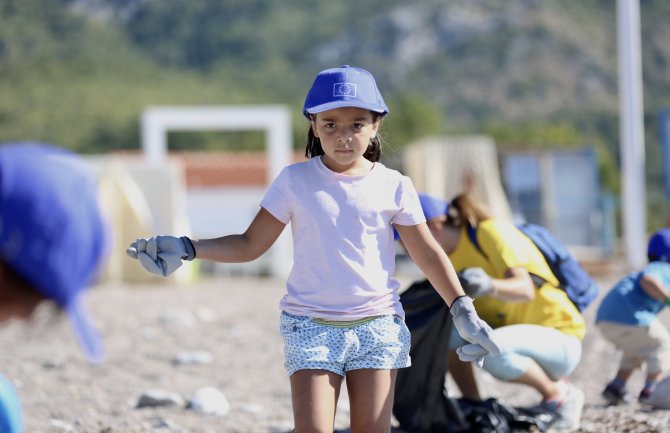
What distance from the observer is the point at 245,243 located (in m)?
3.54

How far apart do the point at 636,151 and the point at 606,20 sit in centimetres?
5787

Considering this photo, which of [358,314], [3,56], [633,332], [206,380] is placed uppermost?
[3,56]

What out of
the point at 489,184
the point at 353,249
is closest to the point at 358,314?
the point at 353,249

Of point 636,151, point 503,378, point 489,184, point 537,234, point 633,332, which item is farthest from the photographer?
point 489,184

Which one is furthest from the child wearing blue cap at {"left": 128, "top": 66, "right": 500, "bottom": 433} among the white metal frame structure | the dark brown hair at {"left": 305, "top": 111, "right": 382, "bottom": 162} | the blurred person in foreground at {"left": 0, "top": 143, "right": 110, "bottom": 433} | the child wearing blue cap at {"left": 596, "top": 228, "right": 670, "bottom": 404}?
the white metal frame structure

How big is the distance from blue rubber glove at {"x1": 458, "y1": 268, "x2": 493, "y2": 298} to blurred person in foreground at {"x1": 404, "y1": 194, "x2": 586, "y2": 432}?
18 centimetres

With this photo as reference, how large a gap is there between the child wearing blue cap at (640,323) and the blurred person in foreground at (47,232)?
3.76 m

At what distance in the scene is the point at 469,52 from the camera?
237ft

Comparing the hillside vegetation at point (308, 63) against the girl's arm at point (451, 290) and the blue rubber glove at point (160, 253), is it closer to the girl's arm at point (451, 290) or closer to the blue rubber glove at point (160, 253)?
the girl's arm at point (451, 290)

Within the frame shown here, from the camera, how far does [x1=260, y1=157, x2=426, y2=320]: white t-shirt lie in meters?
3.48

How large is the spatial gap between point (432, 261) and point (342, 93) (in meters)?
0.60

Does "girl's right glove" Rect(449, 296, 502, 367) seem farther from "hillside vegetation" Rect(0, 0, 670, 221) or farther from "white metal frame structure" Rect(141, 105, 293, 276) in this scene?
"hillside vegetation" Rect(0, 0, 670, 221)

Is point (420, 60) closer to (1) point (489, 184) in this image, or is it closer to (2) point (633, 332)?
(1) point (489, 184)

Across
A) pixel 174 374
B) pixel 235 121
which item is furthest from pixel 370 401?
pixel 235 121
